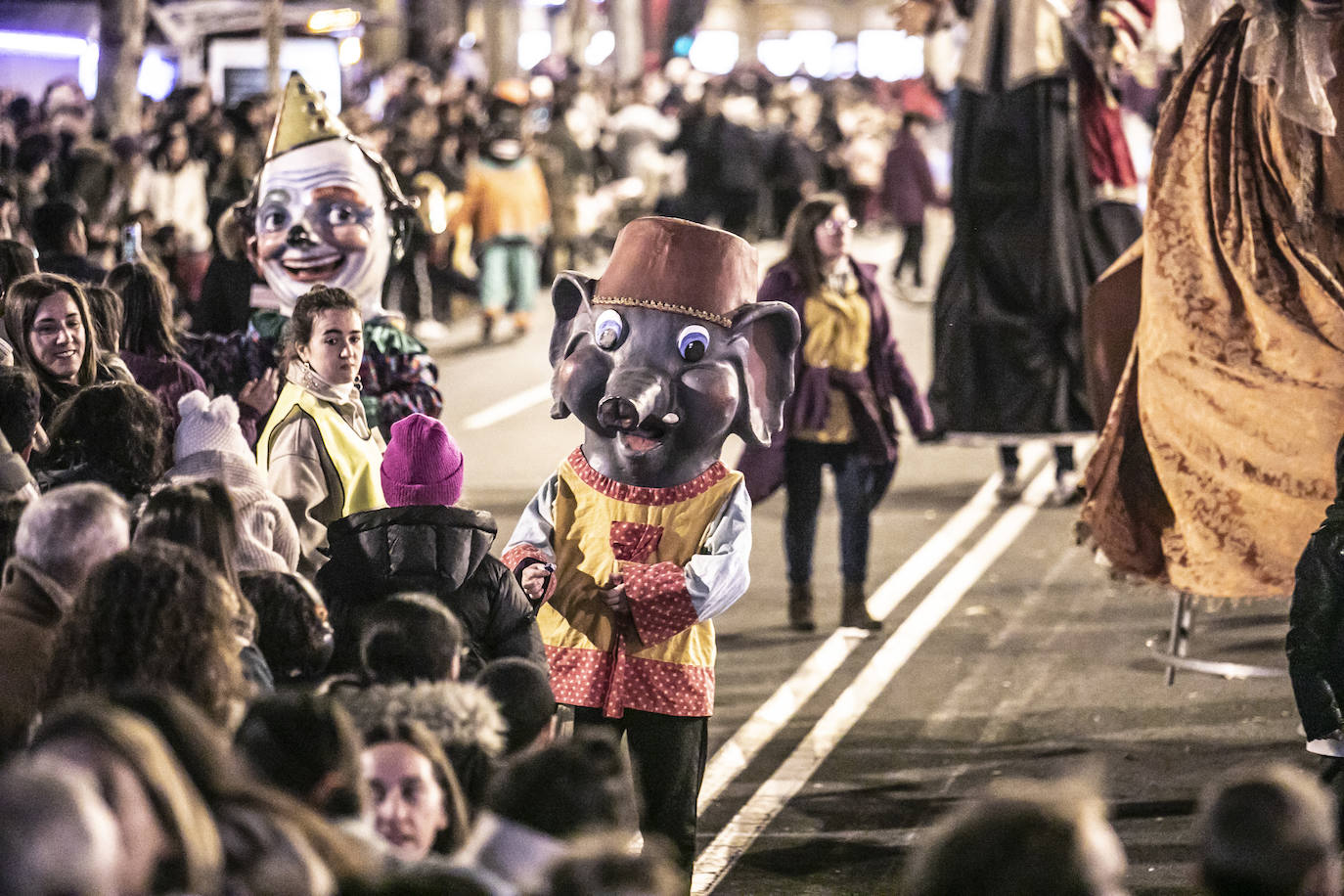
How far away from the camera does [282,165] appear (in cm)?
768

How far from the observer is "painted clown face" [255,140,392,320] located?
7570mm

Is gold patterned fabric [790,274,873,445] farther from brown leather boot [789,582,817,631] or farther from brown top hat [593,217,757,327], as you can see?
brown top hat [593,217,757,327]

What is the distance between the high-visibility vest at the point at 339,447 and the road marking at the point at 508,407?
26.0ft

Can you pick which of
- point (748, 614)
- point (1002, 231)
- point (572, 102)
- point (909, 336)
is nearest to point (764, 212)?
point (572, 102)

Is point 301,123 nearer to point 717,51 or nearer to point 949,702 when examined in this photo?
point 949,702

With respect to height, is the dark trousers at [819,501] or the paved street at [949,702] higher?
the dark trousers at [819,501]

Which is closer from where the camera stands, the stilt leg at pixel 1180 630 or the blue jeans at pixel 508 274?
the stilt leg at pixel 1180 630

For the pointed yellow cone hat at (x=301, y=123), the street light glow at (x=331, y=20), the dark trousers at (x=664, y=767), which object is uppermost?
the street light glow at (x=331, y=20)

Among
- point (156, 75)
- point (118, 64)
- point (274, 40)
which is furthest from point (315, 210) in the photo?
point (156, 75)

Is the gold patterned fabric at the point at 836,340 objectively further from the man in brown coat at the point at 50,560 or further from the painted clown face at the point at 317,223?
the man in brown coat at the point at 50,560

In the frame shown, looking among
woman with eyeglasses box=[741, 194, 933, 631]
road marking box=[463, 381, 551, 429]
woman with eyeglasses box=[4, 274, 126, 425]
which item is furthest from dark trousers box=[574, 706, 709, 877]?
road marking box=[463, 381, 551, 429]

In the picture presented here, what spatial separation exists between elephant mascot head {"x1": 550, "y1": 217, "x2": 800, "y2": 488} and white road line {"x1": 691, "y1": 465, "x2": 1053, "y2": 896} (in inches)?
48.9

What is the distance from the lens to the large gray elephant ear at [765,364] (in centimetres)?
597

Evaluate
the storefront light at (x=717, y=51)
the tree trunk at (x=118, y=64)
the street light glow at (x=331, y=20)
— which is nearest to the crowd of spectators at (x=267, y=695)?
the tree trunk at (x=118, y=64)
